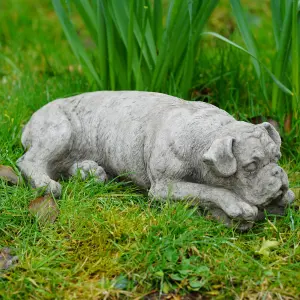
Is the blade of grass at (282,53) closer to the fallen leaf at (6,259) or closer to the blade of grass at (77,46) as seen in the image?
the blade of grass at (77,46)

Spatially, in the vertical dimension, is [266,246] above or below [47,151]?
below

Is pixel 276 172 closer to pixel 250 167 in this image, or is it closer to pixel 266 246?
pixel 250 167

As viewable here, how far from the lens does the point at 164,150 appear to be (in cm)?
305

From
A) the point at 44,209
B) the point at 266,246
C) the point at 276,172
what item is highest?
the point at 276,172

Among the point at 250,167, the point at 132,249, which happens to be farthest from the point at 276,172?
the point at 132,249

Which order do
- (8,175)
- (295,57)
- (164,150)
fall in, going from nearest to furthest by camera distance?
(164,150) → (8,175) → (295,57)

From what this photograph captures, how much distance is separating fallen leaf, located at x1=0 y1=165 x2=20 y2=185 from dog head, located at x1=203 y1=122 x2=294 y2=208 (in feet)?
3.68

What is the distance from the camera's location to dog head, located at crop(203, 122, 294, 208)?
2.82 metres

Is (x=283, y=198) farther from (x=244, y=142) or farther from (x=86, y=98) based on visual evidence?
(x=86, y=98)

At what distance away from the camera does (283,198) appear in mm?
3021

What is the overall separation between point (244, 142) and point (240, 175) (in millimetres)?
159

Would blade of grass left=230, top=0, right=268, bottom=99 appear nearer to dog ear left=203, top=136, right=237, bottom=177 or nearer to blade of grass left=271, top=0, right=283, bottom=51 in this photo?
blade of grass left=271, top=0, right=283, bottom=51

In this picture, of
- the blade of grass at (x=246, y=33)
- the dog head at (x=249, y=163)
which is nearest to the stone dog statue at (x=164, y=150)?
the dog head at (x=249, y=163)

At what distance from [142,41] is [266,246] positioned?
5.19 ft
